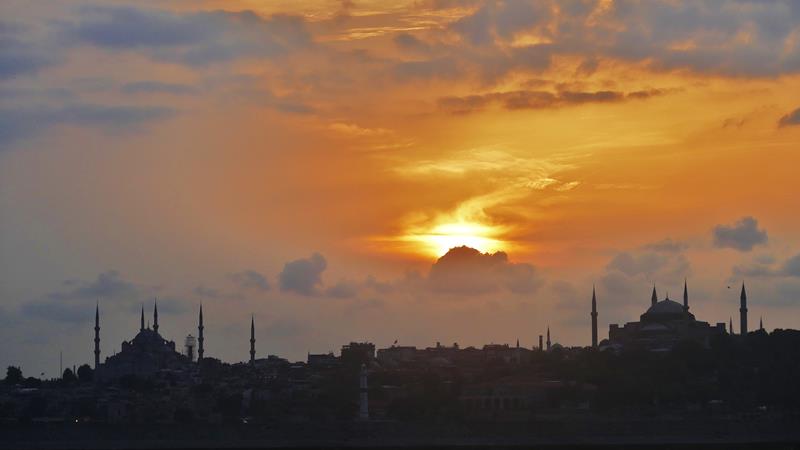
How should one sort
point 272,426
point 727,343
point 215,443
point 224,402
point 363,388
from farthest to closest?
1. point 727,343
2. point 224,402
3. point 363,388
4. point 272,426
5. point 215,443

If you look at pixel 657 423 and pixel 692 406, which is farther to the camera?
pixel 692 406

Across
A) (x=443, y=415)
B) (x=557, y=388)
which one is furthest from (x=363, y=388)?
(x=557, y=388)

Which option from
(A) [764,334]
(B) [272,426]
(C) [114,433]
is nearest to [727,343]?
(A) [764,334]

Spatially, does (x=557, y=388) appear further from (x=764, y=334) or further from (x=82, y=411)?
(x=82, y=411)

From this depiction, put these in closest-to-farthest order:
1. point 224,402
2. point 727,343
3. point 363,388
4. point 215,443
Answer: point 215,443 → point 363,388 → point 224,402 → point 727,343

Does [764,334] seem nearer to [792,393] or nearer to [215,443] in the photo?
[792,393]

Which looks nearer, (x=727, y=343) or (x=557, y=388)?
(x=557, y=388)

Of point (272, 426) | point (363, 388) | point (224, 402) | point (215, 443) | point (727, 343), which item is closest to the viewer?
point (215, 443)
